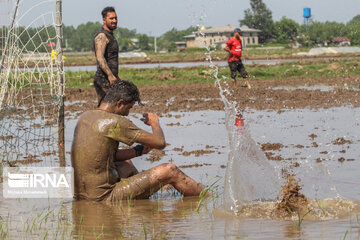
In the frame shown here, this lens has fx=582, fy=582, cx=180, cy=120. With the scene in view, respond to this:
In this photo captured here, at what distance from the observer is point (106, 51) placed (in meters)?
7.67

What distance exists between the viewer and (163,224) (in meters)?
4.96

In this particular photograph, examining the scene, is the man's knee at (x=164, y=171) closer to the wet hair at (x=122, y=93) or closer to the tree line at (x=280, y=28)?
the wet hair at (x=122, y=93)

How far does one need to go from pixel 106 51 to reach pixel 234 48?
9765 millimetres

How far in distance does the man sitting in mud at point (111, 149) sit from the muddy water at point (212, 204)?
152 mm

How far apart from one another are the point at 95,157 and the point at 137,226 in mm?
780

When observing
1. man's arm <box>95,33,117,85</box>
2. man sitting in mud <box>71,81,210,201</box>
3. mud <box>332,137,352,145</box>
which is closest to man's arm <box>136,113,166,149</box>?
man sitting in mud <box>71,81,210,201</box>

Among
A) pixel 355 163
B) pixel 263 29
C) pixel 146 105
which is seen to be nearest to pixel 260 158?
pixel 355 163

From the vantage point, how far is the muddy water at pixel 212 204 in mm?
4645

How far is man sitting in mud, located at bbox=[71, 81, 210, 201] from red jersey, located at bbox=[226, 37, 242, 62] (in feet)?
38.0

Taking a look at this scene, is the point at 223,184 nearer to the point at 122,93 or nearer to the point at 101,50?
the point at 122,93

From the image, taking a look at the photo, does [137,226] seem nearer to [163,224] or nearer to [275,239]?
[163,224]

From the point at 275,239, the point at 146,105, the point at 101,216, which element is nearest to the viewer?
the point at 275,239

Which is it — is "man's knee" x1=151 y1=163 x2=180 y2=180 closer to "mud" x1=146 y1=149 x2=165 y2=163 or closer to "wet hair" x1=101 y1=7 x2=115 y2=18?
"mud" x1=146 y1=149 x2=165 y2=163

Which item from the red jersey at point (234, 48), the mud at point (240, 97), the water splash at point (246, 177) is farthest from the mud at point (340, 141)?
the red jersey at point (234, 48)
